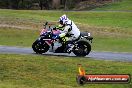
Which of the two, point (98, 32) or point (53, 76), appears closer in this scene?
point (53, 76)

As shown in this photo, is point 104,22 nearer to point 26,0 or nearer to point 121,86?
point 26,0

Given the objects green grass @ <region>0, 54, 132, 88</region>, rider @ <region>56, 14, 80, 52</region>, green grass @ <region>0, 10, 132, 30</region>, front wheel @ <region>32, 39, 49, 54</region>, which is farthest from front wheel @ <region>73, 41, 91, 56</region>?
green grass @ <region>0, 10, 132, 30</region>

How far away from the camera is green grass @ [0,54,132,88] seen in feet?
48.0

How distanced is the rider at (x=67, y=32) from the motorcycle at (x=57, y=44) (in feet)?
0.56

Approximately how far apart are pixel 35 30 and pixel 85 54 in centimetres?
1882

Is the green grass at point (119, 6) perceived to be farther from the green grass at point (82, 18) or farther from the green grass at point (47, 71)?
the green grass at point (47, 71)

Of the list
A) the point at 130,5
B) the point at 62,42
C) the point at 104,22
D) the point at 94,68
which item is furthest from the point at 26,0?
the point at 94,68

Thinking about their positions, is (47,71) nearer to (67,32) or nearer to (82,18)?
(67,32)

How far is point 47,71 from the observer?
16.3 meters

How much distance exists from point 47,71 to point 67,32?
5455 millimetres

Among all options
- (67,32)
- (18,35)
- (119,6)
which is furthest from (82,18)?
(67,32)

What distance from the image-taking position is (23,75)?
1558 centimetres

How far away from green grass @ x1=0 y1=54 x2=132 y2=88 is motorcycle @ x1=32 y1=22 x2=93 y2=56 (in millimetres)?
2297

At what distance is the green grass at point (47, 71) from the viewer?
14.6 m
